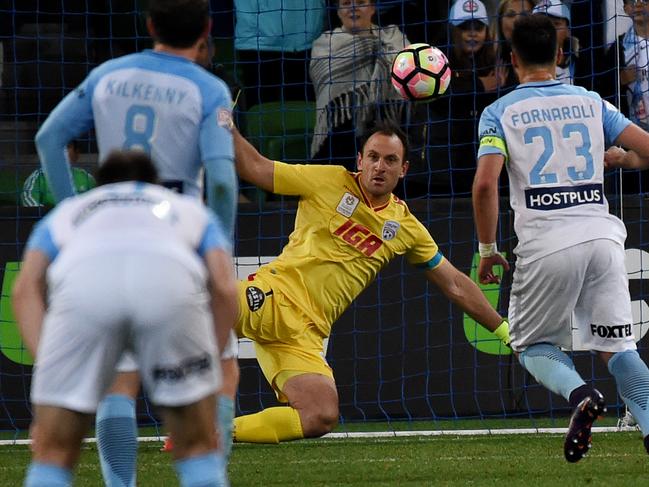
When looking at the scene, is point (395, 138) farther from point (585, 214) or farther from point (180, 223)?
point (180, 223)

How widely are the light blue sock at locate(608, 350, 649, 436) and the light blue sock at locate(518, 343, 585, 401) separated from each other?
0.18 m

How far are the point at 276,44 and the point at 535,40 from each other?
4.32 metres

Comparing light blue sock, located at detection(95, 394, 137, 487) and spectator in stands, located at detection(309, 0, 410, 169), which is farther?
spectator in stands, located at detection(309, 0, 410, 169)

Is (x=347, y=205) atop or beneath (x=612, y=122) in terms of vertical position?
beneath

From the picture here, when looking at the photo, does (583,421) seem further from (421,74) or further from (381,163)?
(421,74)

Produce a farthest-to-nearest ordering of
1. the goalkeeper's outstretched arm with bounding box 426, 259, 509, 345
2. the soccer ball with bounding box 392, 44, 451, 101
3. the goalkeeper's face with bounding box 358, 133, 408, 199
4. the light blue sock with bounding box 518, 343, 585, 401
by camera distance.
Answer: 1. the soccer ball with bounding box 392, 44, 451, 101
2. the goalkeeper's outstretched arm with bounding box 426, 259, 509, 345
3. the goalkeeper's face with bounding box 358, 133, 408, 199
4. the light blue sock with bounding box 518, 343, 585, 401

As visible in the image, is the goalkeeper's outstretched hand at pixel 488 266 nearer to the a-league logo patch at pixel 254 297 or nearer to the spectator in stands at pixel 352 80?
the a-league logo patch at pixel 254 297

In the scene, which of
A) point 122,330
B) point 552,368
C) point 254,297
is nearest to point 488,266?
point 552,368


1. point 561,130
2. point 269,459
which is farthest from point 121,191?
point 269,459

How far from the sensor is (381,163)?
6895mm

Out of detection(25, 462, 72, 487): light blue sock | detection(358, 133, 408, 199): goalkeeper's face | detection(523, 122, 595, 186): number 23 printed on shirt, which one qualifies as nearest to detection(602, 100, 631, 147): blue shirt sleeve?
Result: detection(523, 122, 595, 186): number 23 printed on shirt

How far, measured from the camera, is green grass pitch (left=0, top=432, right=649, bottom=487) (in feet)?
20.5

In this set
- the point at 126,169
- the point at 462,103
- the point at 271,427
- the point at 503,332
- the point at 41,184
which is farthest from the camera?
the point at 462,103

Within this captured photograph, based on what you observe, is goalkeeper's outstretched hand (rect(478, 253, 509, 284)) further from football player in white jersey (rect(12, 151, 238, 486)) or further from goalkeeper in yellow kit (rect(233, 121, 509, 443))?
football player in white jersey (rect(12, 151, 238, 486))
